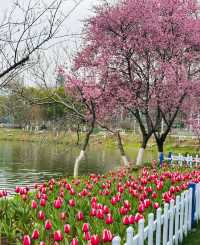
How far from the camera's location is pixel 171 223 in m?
6.31

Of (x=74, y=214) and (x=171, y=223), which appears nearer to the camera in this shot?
(x=171, y=223)

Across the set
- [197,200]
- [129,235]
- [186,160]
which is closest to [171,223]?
[197,200]

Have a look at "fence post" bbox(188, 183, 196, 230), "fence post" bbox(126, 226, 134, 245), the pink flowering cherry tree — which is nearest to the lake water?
the pink flowering cherry tree

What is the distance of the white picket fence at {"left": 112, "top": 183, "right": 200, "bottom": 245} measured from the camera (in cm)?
524

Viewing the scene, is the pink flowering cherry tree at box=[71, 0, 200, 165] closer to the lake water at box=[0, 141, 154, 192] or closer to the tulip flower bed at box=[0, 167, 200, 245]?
the lake water at box=[0, 141, 154, 192]

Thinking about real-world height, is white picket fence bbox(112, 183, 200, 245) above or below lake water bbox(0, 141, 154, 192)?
above

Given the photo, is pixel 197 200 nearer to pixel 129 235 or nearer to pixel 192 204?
pixel 192 204

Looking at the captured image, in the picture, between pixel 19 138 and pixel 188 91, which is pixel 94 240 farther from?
pixel 19 138

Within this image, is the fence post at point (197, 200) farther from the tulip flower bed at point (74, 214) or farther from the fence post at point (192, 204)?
the tulip flower bed at point (74, 214)

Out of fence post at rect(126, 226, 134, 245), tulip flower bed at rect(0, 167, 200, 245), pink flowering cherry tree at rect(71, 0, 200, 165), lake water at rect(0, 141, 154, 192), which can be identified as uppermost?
pink flowering cherry tree at rect(71, 0, 200, 165)

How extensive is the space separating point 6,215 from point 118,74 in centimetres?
1394

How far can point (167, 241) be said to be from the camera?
20.8ft

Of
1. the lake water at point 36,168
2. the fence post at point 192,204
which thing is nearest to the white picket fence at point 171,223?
the fence post at point 192,204

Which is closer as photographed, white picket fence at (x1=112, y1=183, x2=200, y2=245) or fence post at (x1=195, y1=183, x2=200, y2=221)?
white picket fence at (x1=112, y1=183, x2=200, y2=245)
